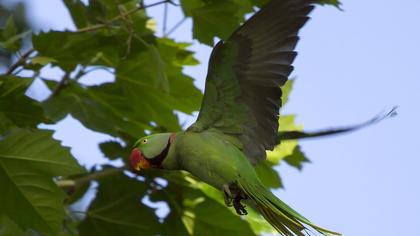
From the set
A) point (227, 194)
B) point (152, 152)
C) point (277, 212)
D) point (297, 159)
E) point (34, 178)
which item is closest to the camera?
point (277, 212)

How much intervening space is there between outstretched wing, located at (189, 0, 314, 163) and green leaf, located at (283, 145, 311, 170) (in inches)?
38.6

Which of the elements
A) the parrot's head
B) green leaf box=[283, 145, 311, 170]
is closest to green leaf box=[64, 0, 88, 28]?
A: the parrot's head

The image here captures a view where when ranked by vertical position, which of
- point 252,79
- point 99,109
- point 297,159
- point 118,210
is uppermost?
point 252,79

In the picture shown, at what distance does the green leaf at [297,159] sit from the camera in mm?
3848

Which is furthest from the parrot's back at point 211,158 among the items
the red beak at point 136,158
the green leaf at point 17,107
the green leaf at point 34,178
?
the green leaf at point 17,107

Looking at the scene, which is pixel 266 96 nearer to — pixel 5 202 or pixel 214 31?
pixel 214 31

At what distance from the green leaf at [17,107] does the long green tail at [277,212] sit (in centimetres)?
85

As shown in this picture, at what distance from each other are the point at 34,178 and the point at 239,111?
76 cm

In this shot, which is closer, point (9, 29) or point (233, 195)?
point (233, 195)

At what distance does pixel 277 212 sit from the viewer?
8.40 feet

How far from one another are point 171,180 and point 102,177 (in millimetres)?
281

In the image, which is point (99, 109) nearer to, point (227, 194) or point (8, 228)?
point (8, 228)

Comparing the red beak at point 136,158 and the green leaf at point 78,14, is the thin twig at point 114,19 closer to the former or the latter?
the green leaf at point 78,14

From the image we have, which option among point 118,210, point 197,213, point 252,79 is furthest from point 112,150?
point 252,79
